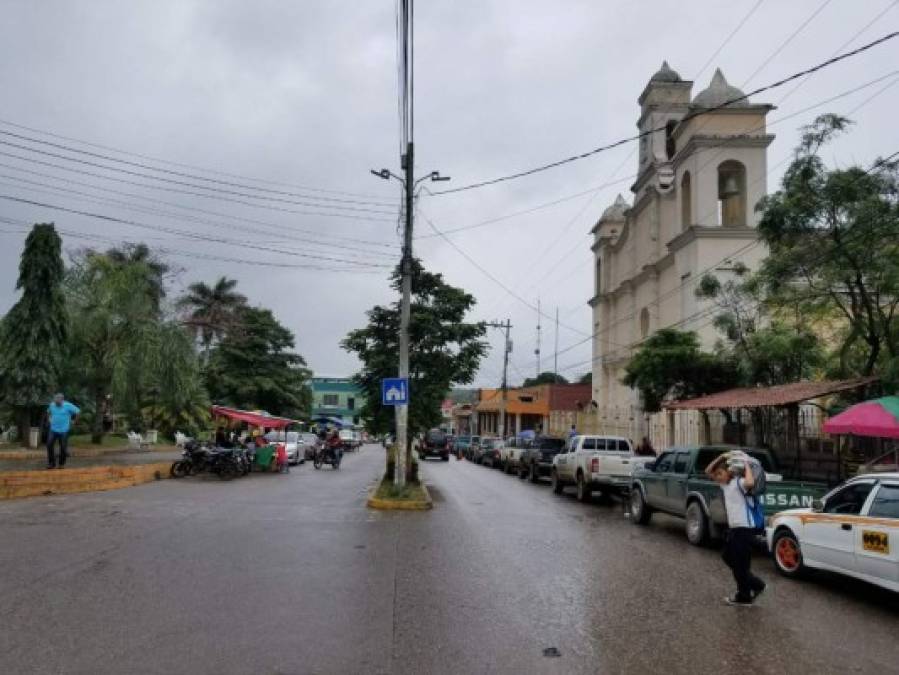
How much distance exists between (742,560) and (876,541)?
1.40 m

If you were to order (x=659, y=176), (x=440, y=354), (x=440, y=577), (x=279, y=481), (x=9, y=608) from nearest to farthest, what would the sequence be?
(x=9, y=608), (x=440, y=577), (x=440, y=354), (x=279, y=481), (x=659, y=176)

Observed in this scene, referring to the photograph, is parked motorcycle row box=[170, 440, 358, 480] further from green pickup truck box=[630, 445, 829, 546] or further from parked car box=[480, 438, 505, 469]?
parked car box=[480, 438, 505, 469]

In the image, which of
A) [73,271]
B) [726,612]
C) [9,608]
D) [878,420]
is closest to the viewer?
[9,608]

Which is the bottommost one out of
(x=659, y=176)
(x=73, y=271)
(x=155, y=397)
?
(x=155, y=397)

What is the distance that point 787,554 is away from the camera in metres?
10.6

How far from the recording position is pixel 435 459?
2098 inches

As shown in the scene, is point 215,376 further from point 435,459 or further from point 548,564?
point 548,564

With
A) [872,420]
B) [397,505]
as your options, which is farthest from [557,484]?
[872,420]

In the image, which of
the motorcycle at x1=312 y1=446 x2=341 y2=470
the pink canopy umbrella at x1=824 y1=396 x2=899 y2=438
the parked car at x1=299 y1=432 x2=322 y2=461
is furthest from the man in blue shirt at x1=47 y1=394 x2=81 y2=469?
the parked car at x1=299 y1=432 x2=322 y2=461

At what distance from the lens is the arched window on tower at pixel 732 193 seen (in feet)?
121

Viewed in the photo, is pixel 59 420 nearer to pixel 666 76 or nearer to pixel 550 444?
pixel 550 444

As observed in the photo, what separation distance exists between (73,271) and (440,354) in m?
16.8

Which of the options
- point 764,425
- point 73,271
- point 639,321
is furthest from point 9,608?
point 639,321

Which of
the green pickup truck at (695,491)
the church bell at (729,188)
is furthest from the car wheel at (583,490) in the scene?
the church bell at (729,188)
